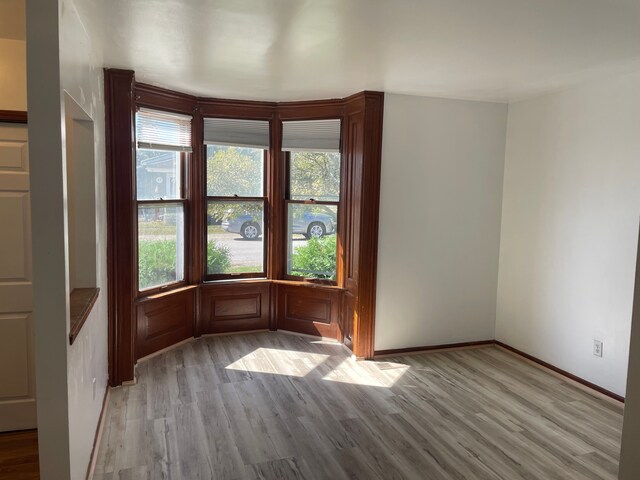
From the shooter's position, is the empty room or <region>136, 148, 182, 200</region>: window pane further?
<region>136, 148, 182, 200</region>: window pane

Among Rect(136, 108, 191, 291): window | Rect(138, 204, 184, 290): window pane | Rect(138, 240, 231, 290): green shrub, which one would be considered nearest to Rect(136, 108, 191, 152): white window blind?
Rect(136, 108, 191, 291): window

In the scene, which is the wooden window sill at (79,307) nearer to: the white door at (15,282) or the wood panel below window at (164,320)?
the white door at (15,282)

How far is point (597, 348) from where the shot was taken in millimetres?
3799

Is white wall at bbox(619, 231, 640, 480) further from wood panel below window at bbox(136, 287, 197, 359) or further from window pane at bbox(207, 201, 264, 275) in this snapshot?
window pane at bbox(207, 201, 264, 275)

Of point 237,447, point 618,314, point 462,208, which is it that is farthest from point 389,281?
point 237,447

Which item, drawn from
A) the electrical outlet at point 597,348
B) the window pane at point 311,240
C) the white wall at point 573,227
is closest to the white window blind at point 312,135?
the window pane at point 311,240

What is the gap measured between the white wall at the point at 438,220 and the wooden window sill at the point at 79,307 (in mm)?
2470

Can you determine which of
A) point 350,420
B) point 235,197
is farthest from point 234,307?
point 350,420

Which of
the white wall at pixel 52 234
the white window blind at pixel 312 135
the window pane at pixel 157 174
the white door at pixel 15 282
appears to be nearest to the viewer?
the white wall at pixel 52 234

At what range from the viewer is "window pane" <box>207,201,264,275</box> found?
493 cm

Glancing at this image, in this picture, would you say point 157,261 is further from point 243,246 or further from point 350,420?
point 350,420

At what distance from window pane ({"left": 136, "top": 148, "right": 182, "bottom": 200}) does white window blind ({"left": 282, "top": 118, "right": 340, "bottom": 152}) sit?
1.10 m

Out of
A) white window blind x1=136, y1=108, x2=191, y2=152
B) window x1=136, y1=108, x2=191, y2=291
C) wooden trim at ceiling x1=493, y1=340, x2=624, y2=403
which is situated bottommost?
wooden trim at ceiling x1=493, y1=340, x2=624, y2=403

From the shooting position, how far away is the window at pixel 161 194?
423 centimetres
